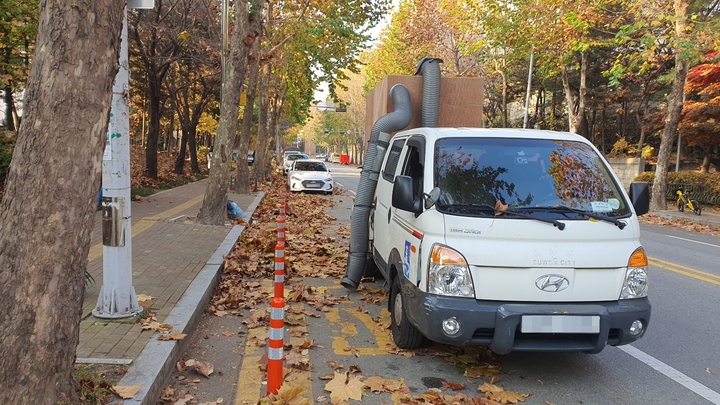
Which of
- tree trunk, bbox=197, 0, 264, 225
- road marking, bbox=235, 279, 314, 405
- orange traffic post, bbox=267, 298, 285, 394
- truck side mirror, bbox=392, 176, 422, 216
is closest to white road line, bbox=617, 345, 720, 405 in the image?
truck side mirror, bbox=392, 176, 422, 216

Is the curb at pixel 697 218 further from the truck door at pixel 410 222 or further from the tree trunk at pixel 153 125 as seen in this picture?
the tree trunk at pixel 153 125

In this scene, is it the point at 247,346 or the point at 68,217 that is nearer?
the point at 68,217

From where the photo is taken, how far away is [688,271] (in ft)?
28.6

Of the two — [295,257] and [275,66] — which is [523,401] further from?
[275,66]

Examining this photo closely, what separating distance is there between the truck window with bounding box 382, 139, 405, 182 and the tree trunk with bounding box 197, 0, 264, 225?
5.40m

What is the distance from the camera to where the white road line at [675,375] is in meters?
4.10

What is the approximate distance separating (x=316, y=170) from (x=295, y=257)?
47.1 feet

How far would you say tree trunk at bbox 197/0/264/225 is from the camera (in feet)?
35.3

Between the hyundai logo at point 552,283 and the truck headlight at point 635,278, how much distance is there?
51 centimetres

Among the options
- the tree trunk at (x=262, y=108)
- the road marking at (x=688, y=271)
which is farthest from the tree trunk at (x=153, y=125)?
the road marking at (x=688, y=271)

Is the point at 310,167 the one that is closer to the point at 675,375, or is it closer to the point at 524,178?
the point at 524,178

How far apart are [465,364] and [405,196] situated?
1540mm

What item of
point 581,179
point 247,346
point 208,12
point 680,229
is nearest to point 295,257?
point 247,346

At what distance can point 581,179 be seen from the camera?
4.59 meters
